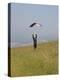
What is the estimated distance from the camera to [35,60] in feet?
6.72

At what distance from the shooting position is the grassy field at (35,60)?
1988mm

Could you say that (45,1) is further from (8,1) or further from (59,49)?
(59,49)

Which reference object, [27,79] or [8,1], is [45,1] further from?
[27,79]

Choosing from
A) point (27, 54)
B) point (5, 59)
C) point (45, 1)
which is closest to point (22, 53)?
point (27, 54)

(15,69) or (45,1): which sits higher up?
(45,1)

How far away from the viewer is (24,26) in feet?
6.65

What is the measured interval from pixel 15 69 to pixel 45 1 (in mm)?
748

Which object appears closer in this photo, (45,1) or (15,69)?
(15,69)

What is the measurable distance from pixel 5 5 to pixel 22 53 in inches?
19.4

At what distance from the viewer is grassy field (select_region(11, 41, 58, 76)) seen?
1.99m

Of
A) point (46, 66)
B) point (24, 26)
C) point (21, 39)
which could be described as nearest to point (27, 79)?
point (46, 66)

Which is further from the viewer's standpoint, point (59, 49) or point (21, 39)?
point (59, 49)

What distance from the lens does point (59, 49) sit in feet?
7.07

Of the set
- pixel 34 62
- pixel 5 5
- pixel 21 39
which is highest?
pixel 5 5
